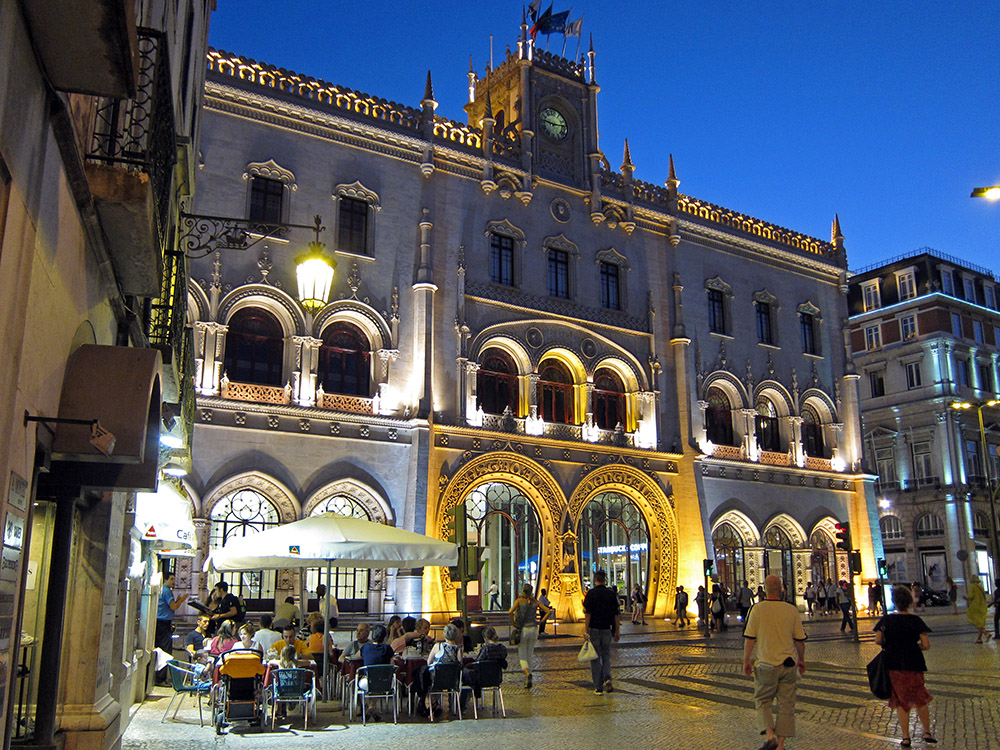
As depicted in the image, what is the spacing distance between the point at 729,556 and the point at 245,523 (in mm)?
18129

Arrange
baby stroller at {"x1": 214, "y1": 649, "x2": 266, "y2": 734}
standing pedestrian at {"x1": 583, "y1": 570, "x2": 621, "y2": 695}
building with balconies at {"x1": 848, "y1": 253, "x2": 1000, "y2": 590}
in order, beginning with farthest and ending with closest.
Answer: building with balconies at {"x1": 848, "y1": 253, "x2": 1000, "y2": 590} < standing pedestrian at {"x1": 583, "y1": 570, "x2": 621, "y2": 695} < baby stroller at {"x1": 214, "y1": 649, "x2": 266, "y2": 734}

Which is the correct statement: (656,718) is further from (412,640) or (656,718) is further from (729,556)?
(729,556)

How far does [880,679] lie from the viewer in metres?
9.68

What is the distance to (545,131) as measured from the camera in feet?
109

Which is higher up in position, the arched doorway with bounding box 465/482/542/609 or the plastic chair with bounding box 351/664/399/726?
the arched doorway with bounding box 465/482/542/609

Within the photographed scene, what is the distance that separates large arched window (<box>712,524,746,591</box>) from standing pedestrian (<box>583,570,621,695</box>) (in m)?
20.4

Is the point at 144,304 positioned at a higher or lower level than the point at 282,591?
higher

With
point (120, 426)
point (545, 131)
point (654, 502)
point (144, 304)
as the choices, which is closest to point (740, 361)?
point (654, 502)

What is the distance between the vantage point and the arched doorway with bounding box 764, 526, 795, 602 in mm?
35000

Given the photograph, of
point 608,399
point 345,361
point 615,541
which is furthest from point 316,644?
point 608,399

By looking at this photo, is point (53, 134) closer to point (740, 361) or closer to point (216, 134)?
point (216, 134)

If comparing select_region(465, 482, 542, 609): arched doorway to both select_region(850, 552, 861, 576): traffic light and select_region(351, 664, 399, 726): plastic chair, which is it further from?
select_region(351, 664, 399, 726): plastic chair

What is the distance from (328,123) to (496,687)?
792 inches

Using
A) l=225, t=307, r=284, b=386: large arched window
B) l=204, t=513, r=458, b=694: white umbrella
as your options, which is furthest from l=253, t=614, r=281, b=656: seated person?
l=225, t=307, r=284, b=386: large arched window
